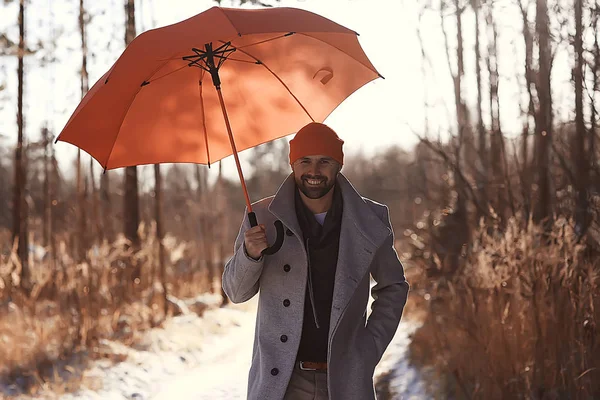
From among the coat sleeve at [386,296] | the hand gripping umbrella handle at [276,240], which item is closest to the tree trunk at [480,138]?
the coat sleeve at [386,296]

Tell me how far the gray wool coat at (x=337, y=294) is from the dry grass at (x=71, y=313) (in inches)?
157

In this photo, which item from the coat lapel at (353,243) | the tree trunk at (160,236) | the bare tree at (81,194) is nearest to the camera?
the coat lapel at (353,243)

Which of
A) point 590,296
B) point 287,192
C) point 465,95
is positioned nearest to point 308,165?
point 287,192

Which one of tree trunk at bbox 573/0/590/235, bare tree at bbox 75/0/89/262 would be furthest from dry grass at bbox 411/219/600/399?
bare tree at bbox 75/0/89/262

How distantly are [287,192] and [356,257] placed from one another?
42 centimetres

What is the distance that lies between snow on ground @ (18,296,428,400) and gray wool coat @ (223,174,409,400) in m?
2.90

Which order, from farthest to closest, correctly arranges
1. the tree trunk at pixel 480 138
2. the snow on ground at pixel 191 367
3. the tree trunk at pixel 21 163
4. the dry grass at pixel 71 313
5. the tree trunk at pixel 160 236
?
the tree trunk at pixel 21 163, the tree trunk at pixel 160 236, the tree trunk at pixel 480 138, the dry grass at pixel 71 313, the snow on ground at pixel 191 367

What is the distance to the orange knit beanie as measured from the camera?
3.24 meters

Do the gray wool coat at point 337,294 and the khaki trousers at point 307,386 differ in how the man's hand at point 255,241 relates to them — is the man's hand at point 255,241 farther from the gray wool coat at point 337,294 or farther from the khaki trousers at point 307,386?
the khaki trousers at point 307,386

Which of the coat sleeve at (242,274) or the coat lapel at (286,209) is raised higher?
the coat lapel at (286,209)

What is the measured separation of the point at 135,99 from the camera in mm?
3871

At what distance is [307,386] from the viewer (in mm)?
3160

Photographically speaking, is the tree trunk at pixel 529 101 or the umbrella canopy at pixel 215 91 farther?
the tree trunk at pixel 529 101

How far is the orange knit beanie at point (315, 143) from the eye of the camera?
3.24 meters
